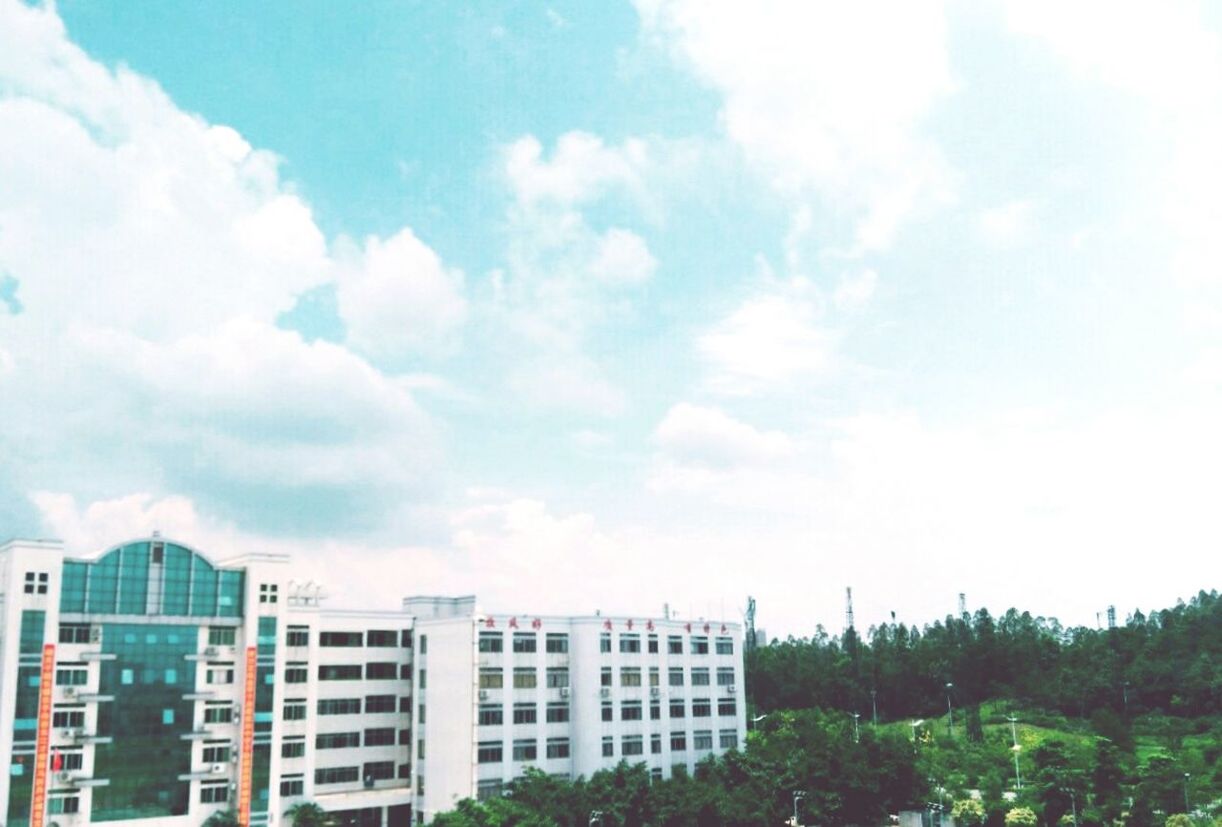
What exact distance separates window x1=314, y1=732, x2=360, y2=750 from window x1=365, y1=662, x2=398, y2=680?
2.65 meters

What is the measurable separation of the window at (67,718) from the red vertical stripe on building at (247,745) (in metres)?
5.94

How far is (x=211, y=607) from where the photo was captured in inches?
1644

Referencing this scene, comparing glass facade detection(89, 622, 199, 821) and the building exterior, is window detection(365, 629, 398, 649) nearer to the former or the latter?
the building exterior

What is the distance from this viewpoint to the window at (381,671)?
4828cm

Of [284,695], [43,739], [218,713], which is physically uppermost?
[284,695]

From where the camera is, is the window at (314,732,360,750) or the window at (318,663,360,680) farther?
the window at (318,663,360,680)

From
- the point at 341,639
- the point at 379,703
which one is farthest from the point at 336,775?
the point at 341,639

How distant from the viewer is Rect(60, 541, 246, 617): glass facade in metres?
38.8

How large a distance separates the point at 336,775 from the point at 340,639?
5975 mm

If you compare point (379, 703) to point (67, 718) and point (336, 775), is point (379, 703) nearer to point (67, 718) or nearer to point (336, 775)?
point (336, 775)

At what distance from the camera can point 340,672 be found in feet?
156

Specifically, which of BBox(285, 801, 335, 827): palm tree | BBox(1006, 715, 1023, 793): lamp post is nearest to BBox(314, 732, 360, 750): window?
BBox(285, 801, 335, 827): palm tree

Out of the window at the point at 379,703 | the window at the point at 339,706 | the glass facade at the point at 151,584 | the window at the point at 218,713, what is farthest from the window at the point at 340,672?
the glass facade at the point at 151,584

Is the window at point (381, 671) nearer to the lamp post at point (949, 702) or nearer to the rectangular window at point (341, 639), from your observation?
the rectangular window at point (341, 639)
